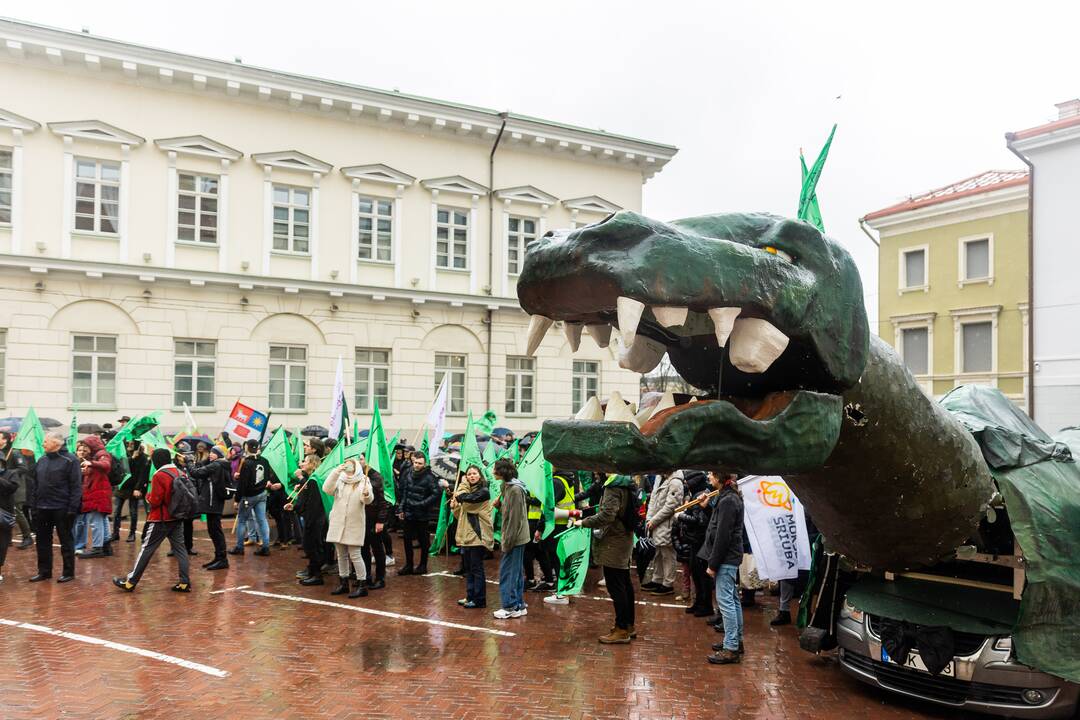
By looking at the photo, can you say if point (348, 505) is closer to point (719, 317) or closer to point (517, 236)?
point (719, 317)

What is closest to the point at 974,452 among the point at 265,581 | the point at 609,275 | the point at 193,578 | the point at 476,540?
the point at 609,275

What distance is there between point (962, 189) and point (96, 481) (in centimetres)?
3005

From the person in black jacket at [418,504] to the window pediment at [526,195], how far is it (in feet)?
46.6

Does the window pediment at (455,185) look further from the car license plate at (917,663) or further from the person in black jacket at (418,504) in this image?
the car license plate at (917,663)

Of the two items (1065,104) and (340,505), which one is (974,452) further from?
(1065,104)

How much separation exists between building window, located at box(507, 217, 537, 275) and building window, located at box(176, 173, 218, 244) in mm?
8383

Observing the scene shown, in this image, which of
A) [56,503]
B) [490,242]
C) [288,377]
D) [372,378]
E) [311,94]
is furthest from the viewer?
[490,242]

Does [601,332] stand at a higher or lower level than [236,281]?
lower

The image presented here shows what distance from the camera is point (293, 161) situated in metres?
21.4

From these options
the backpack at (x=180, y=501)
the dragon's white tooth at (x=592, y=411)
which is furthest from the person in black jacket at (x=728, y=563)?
the backpack at (x=180, y=501)

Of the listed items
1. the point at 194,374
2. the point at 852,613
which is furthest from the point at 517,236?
the point at 852,613

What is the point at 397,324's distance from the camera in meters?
22.7

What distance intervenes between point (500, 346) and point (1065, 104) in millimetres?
18054

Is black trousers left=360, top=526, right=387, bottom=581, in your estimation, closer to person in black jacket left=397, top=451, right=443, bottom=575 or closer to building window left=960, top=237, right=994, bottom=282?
person in black jacket left=397, top=451, right=443, bottom=575
